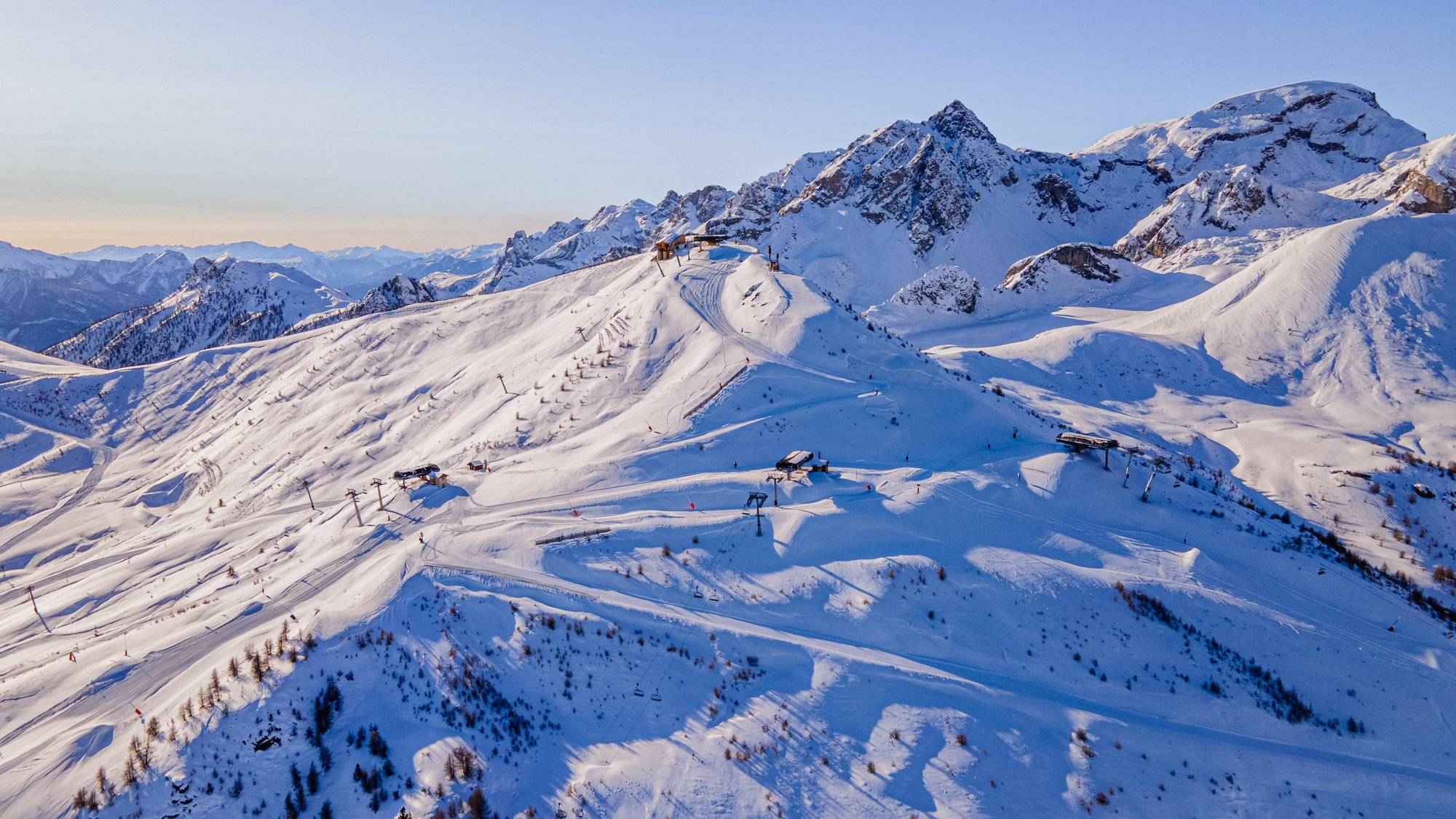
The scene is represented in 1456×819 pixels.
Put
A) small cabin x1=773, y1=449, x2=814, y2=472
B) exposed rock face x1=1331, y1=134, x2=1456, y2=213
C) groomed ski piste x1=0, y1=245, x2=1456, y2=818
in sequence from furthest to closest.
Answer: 1. exposed rock face x1=1331, y1=134, x2=1456, y2=213
2. small cabin x1=773, y1=449, x2=814, y2=472
3. groomed ski piste x1=0, y1=245, x2=1456, y2=818

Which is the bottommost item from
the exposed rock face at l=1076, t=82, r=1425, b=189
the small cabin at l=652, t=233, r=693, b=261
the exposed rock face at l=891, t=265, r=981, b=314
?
the exposed rock face at l=891, t=265, r=981, b=314

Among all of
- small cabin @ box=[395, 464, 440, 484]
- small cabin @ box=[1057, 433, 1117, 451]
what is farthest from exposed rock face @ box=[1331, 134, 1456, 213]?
small cabin @ box=[395, 464, 440, 484]

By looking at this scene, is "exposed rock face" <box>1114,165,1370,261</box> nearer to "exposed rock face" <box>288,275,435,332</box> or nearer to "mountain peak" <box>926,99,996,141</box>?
"mountain peak" <box>926,99,996,141</box>

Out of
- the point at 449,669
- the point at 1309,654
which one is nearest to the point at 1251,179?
the point at 1309,654

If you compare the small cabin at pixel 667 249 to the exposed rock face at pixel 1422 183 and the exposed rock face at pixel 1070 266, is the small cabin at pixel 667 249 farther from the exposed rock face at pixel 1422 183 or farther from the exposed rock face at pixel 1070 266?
the exposed rock face at pixel 1422 183

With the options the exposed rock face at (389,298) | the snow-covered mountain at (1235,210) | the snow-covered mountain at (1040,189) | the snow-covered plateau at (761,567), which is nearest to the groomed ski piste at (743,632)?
the snow-covered plateau at (761,567)

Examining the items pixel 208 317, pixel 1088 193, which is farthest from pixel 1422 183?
pixel 208 317

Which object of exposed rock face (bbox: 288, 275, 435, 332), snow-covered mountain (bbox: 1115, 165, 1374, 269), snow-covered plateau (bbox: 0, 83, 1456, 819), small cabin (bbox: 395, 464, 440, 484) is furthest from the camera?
exposed rock face (bbox: 288, 275, 435, 332)
